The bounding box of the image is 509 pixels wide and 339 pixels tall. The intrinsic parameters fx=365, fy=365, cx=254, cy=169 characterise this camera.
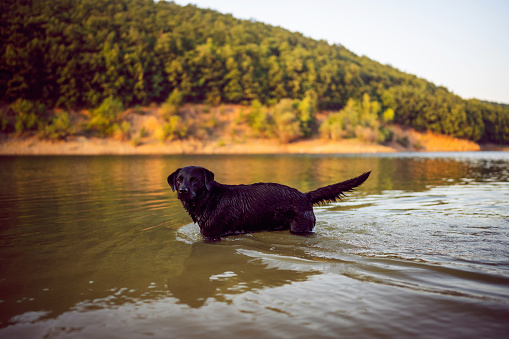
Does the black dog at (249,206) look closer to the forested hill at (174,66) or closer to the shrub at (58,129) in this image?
the shrub at (58,129)

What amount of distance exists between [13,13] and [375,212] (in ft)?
266

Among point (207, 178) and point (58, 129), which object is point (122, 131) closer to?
point (58, 129)

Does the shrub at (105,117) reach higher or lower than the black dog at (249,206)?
higher

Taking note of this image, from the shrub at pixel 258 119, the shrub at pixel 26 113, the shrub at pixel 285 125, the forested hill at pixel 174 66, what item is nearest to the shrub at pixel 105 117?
the forested hill at pixel 174 66

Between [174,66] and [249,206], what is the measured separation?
75.5 meters

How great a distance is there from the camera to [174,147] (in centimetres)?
6328

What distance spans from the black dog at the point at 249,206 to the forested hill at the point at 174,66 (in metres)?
66.8

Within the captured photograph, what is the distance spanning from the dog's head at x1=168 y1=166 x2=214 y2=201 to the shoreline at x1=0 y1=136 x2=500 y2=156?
55993 millimetres

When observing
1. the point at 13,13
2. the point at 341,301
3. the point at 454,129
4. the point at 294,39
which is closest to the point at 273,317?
the point at 341,301

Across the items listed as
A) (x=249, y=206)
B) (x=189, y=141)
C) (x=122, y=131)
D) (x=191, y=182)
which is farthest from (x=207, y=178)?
(x=189, y=141)

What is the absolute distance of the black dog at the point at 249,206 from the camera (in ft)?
22.3

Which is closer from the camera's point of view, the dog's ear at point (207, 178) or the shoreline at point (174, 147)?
the dog's ear at point (207, 178)

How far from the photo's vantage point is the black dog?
679cm

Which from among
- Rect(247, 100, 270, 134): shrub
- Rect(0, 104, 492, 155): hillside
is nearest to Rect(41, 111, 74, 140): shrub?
Rect(0, 104, 492, 155): hillside
